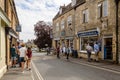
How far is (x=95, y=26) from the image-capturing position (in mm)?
25156

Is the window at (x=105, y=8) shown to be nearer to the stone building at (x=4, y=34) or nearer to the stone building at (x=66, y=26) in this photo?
the stone building at (x=66, y=26)

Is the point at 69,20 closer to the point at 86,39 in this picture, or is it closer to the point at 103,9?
the point at 86,39

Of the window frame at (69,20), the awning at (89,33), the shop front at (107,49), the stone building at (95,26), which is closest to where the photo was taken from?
the stone building at (95,26)

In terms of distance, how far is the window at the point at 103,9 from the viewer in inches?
907

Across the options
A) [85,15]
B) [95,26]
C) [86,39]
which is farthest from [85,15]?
[95,26]

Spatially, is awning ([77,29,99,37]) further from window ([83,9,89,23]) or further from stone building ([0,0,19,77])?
stone building ([0,0,19,77])

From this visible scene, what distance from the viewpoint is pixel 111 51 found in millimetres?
22516

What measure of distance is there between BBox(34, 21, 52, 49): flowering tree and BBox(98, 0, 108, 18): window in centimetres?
4659

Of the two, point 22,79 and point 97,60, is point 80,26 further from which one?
point 22,79

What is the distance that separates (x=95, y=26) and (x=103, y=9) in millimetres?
2222

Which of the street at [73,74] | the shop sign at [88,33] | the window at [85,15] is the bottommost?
the street at [73,74]

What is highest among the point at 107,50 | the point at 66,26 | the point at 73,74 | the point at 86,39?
the point at 66,26

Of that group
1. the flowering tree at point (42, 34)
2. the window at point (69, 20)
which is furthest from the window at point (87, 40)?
the flowering tree at point (42, 34)

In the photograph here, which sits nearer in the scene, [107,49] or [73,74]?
[73,74]
